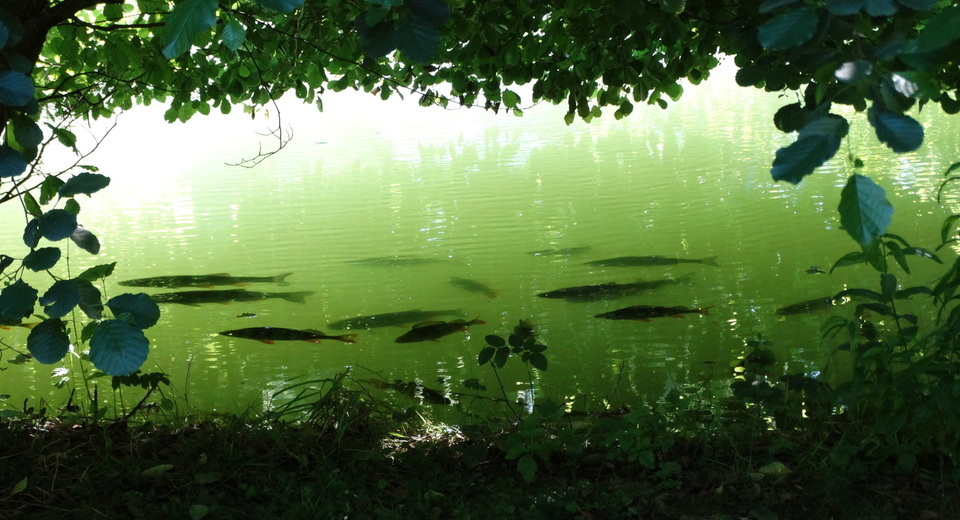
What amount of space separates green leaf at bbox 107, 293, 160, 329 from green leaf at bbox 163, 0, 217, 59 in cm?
64

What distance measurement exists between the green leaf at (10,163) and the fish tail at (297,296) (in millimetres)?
6310

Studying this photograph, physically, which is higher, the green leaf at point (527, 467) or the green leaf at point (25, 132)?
the green leaf at point (25, 132)

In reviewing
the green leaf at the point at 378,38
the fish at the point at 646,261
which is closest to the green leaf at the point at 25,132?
the green leaf at the point at 378,38

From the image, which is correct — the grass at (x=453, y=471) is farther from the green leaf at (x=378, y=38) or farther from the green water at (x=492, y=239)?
the green leaf at (x=378, y=38)

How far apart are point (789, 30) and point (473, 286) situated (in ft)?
22.1

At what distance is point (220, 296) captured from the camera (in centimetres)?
801

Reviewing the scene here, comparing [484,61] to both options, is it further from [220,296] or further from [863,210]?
[863,210]

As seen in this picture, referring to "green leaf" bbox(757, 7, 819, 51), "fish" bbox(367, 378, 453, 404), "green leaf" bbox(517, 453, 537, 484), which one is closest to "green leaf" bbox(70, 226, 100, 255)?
"green leaf" bbox(757, 7, 819, 51)

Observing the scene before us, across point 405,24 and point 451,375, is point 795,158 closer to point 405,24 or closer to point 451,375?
point 405,24

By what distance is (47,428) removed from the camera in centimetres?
391

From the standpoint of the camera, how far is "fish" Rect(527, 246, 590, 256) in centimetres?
910

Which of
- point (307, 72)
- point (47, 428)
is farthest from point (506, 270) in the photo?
point (47, 428)

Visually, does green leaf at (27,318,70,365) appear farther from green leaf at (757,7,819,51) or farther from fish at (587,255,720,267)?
fish at (587,255,720,267)

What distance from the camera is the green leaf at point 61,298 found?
173 cm
